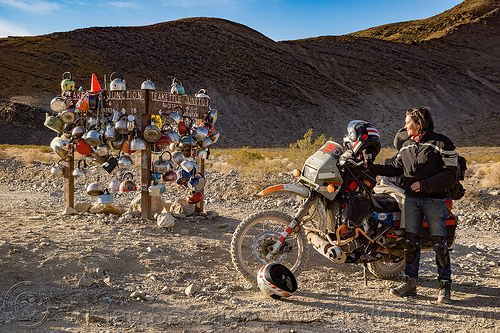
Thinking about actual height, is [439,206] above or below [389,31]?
below

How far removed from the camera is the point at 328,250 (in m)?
4.21

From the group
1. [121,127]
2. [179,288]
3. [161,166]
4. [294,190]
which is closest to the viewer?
[294,190]

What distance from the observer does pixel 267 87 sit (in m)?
49.6

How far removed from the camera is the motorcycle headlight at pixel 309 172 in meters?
4.30

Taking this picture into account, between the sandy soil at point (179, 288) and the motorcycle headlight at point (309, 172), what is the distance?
1246 millimetres

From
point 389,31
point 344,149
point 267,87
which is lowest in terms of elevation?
point 344,149

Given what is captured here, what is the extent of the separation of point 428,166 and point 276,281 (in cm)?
189

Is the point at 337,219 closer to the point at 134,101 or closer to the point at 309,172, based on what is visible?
the point at 309,172

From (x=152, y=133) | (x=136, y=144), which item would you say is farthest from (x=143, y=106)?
(x=136, y=144)

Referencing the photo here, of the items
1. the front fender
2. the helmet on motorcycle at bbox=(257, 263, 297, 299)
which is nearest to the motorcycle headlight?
the front fender

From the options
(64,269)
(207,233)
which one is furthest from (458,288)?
(64,269)

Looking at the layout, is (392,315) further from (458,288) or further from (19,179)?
(19,179)

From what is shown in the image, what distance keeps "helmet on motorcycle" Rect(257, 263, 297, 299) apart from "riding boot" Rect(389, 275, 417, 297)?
1.15 metres

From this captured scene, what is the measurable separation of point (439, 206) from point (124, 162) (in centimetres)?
431
